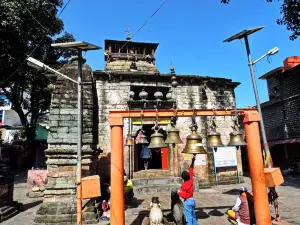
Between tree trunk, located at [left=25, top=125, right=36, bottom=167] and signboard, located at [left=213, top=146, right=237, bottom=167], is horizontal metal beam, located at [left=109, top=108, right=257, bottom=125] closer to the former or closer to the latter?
signboard, located at [left=213, top=146, right=237, bottom=167]

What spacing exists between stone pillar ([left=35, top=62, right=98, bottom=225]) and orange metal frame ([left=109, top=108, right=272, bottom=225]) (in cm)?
188

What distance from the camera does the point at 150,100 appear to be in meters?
15.0

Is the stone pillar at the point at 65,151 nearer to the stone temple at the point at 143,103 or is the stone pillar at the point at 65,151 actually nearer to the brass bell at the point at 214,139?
the stone temple at the point at 143,103

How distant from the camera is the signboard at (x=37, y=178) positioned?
13.3m

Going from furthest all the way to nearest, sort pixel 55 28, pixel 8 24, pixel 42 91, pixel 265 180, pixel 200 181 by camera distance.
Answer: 1. pixel 42 91
2. pixel 55 28
3. pixel 200 181
4. pixel 8 24
5. pixel 265 180

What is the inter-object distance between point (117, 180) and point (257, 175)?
330 centimetres

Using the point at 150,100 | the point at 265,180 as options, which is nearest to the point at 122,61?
the point at 150,100

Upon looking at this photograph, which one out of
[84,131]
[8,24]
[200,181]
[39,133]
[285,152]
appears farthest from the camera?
[39,133]

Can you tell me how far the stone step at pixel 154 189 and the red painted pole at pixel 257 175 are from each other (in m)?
7.73

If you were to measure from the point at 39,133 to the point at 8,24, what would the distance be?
712 inches

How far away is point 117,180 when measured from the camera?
4.83 m

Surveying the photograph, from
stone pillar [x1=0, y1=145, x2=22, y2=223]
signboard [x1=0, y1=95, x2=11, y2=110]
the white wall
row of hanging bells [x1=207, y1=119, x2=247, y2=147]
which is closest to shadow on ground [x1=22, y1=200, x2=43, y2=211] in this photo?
stone pillar [x1=0, y1=145, x2=22, y2=223]

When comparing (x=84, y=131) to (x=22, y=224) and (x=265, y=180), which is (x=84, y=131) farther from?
(x=265, y=180)

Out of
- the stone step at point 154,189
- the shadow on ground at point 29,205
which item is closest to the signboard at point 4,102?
the shadow on ground at point 29,205
